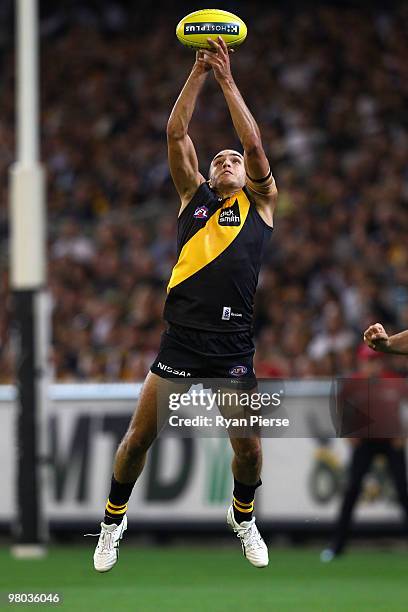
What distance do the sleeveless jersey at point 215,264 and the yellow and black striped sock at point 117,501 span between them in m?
1.12

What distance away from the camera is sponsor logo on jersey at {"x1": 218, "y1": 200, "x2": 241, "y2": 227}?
8.88m

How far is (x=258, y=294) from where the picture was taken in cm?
1717

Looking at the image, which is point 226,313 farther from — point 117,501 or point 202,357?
point 117,501

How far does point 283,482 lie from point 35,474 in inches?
110

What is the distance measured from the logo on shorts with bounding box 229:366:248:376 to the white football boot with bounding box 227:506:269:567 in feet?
3.61

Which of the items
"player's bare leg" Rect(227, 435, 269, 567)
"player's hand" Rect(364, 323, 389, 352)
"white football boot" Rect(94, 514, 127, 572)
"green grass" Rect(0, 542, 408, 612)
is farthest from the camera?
"green grass" Rect(0, 542, 408, 612)

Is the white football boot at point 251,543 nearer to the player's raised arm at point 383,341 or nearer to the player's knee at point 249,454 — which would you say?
the player's knee at point 249,454

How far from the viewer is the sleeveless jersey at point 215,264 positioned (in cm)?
880

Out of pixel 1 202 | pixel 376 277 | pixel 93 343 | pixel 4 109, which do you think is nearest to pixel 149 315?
pixel 93 343

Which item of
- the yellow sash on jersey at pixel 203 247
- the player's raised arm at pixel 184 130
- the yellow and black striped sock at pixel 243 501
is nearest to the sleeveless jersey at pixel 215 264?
the yellow sash on jersey at pixel 203 247

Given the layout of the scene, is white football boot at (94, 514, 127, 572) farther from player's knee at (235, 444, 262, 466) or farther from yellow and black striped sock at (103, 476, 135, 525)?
player's knee at (235, 444, 262, 466)

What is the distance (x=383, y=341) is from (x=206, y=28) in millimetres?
2221

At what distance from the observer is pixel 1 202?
22.2 m

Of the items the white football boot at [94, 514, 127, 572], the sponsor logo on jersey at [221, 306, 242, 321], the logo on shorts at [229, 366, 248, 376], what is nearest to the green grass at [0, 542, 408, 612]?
the white football boot at [94, 514, 127, 572]
